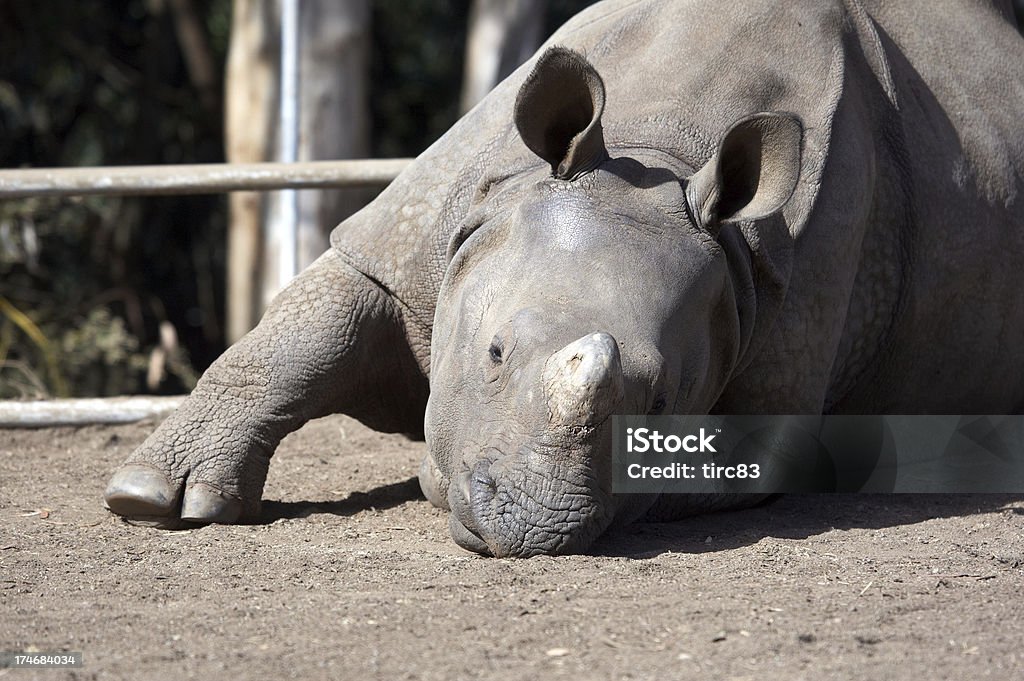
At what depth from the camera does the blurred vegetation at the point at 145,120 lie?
42.6 ft

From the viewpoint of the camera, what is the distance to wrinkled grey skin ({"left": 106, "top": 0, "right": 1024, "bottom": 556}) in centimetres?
392

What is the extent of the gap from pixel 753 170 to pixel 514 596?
1.48 metres

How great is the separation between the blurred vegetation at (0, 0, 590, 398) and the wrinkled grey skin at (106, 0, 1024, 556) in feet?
23.4

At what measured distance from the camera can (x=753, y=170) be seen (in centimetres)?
428

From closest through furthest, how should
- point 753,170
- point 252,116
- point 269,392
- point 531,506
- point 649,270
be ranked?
point 531,506
point 649,270
point 753,170
point 269,392
point 252,116

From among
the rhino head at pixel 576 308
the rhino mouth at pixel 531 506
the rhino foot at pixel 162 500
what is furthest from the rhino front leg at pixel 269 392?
the rhino mouth at pixel 531 506

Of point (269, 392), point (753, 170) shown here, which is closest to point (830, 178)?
point (753, 170)

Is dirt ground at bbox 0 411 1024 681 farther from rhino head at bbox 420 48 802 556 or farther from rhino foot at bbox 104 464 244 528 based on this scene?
rhino head at bbox 420 48 802 556

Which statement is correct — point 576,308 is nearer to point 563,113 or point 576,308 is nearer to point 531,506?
point 531,506

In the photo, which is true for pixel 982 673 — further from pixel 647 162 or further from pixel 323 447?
pixel 323 447

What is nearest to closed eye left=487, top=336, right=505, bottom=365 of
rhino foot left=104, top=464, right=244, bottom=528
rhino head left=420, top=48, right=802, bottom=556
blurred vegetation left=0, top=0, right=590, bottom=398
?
rhino head left=420, top=48, right=802, bottom=556

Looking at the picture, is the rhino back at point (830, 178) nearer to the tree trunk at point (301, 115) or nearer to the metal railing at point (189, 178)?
the metal railing at point (189, 178)

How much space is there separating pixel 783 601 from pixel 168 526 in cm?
206

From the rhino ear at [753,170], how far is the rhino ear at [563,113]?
12.5 inches
